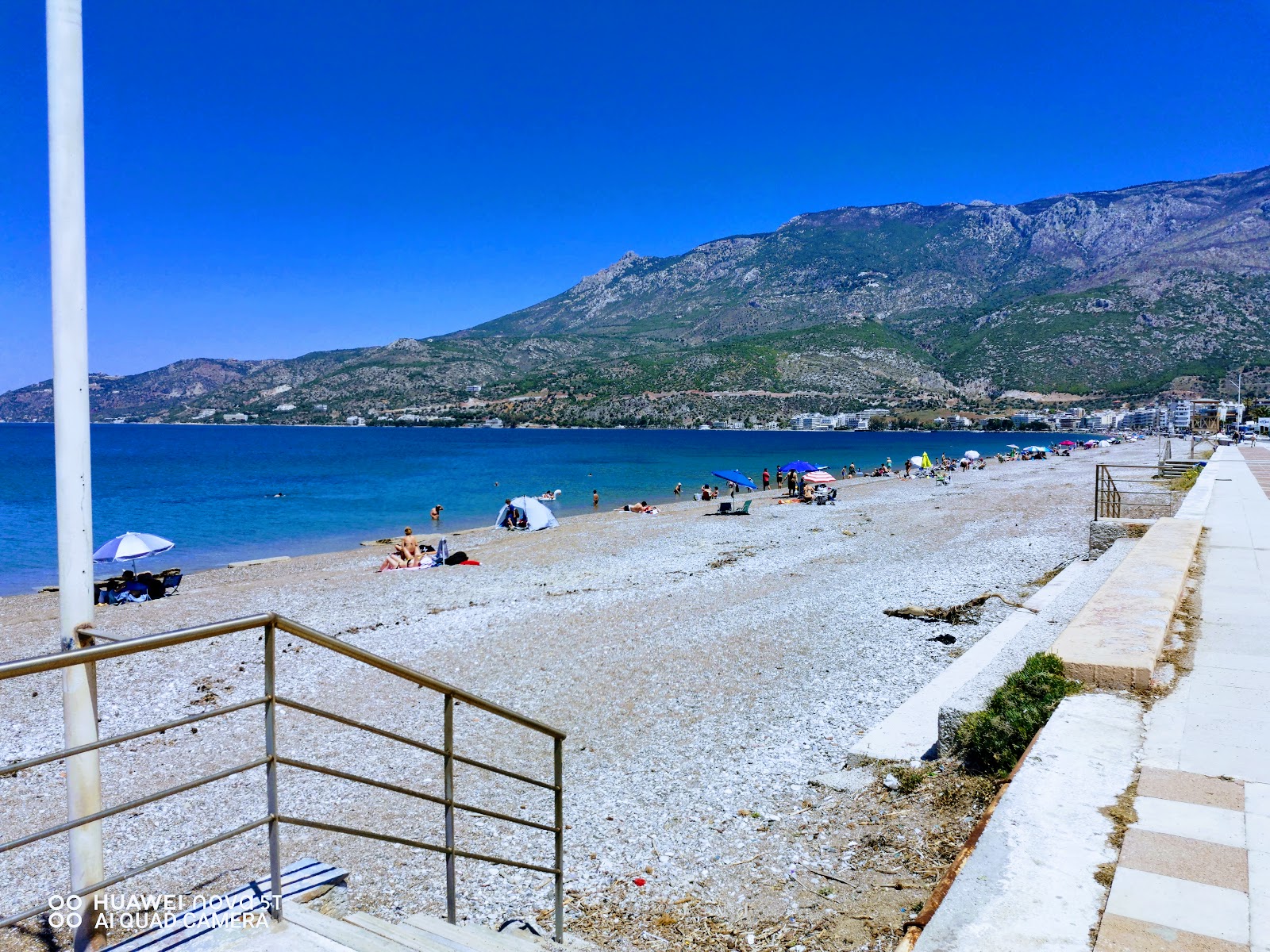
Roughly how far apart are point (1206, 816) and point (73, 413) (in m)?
4.83

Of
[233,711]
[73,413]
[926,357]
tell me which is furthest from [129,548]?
[926,357]

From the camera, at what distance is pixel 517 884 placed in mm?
4898

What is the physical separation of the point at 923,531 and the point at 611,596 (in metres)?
12.8

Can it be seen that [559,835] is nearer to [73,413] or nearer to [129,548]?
[73,413]

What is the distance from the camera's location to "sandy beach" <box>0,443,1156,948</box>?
190 inches

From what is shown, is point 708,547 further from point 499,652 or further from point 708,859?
point 708,859

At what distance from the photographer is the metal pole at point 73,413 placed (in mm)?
2465

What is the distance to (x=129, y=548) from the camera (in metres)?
17.5

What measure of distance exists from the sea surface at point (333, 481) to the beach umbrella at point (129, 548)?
222 inches

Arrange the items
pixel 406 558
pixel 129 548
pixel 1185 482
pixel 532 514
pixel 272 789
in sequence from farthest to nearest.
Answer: pixel 532 514
pixel 1185 482
pixel 406 558
pixel 129 548
pixel 272 789

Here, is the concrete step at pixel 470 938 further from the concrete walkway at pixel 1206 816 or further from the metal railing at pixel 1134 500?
the metal railing at pixel 1134 500

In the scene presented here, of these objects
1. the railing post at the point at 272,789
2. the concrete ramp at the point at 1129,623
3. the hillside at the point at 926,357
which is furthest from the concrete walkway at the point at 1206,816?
the hillside at the point at 926,357

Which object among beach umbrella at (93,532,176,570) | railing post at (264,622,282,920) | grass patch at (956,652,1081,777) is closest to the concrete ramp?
grass patch at (956,652,1081,777)

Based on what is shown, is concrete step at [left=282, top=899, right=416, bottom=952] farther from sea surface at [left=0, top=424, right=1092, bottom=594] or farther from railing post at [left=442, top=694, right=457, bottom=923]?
sea surface at [left=0, top=424, right=1092, bottom=594]
